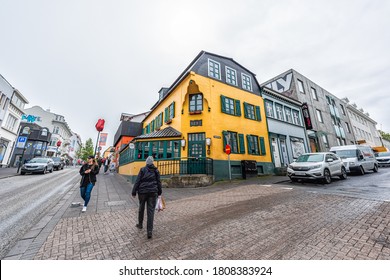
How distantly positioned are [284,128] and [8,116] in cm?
3685

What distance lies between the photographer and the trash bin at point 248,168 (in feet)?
40.5

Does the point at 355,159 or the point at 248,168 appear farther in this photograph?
the point at 248,168

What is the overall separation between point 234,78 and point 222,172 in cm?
950

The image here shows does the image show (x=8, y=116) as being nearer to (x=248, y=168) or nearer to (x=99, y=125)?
(x=99, y=125)

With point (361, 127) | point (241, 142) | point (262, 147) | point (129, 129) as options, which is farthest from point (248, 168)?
point (361, 127)

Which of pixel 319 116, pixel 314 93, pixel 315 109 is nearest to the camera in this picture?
pixel 315 109

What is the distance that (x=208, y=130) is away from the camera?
1212cm

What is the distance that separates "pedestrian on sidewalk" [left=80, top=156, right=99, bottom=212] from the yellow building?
6.44m

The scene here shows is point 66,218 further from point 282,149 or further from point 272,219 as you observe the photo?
point 282,149

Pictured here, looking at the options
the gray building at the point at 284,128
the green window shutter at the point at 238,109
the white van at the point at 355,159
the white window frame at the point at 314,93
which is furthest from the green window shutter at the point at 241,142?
the white window frame at the point at 314,93

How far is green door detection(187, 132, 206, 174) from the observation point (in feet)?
37.3

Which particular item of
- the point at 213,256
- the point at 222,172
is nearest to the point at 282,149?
the point at 222,172

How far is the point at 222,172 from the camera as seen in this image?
11.8m

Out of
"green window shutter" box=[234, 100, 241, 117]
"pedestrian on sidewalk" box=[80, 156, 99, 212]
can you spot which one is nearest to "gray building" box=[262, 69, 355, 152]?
"green window shutter" box=[234, 100, 241, 117]
